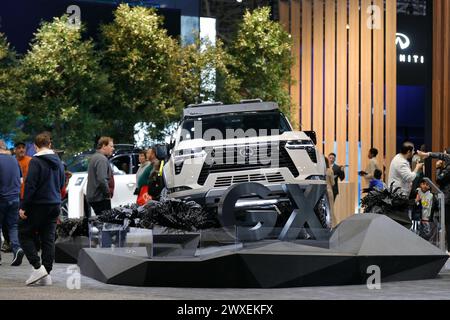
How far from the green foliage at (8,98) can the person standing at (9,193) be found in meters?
8.97

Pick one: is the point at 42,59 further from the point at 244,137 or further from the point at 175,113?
the point at 244,137

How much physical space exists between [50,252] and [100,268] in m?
0.64

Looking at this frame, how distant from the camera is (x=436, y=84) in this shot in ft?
89.6

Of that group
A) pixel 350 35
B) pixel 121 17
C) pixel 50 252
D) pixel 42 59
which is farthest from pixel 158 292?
pixel 350 35

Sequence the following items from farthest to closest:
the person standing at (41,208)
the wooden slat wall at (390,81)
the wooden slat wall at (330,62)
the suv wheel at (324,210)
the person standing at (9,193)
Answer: the wooden slat wall at (330,62)
the wooden slat wall at (390,81)
the person standing at (9,193)
the suv wheel at (324,210)
the person standing at (41,208)

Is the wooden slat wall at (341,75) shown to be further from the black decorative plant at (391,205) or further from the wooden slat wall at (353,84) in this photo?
the black decorative plant at (391,205)

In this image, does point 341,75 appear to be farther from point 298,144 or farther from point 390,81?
point 298,144

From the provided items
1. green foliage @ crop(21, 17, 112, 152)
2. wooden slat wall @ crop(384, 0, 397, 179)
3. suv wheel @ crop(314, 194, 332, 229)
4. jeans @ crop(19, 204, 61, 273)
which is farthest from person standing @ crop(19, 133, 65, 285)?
wooden slat wall @ crop(384, 0, 397, 179)

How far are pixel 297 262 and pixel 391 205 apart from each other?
3234mm

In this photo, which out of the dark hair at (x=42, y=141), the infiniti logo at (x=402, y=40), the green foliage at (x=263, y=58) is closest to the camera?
the dark hair at (x=42, y=141)

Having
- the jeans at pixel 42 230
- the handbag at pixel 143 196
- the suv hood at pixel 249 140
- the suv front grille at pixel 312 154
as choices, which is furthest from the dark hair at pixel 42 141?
the handbag at pixel 143 196

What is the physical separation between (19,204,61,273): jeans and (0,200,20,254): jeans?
310 cm

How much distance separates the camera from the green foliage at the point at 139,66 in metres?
27.6
